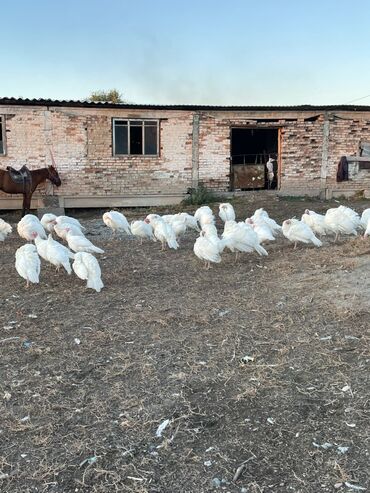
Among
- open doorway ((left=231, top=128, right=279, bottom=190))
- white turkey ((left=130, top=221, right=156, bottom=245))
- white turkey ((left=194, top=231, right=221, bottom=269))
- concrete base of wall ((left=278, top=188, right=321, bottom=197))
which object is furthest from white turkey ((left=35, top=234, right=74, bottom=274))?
concrete base of wall ((left=278, top=188, right=321, bottom=197))

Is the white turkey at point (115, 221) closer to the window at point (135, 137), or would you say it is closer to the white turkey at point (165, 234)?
the white turkey at point (165, 234)

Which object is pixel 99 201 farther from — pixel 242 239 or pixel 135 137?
pixel 242 239

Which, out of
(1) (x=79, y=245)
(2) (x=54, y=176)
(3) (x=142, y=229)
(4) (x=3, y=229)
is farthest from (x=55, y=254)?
(2) (x=54, y=176)

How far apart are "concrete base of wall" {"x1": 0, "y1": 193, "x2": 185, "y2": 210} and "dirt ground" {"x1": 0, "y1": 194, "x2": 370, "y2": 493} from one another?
8.17m

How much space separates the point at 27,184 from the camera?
46.4 feet

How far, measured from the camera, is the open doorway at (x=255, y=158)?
17734 millimetres

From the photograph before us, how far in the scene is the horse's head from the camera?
14766mm

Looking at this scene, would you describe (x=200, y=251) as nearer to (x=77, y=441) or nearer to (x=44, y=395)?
(x=44, y=395)

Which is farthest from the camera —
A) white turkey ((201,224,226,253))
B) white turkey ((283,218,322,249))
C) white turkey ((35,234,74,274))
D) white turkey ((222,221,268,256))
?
white turkey ((283,218,322,249))

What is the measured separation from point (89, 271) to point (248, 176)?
11998 mm

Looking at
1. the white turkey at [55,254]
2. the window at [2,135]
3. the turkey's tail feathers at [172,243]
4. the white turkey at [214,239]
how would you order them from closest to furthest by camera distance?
the white turkey at [55,254] < the white turkey at [214,239] < the turkey's tail feathers at [172,243] < the window at [2,135]

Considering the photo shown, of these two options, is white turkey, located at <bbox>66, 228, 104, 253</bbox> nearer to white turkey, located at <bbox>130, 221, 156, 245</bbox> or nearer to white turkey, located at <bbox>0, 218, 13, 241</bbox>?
white turkey, located at <bbox>130, 221, 156, 245</bbox>

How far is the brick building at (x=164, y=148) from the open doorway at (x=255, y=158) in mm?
56

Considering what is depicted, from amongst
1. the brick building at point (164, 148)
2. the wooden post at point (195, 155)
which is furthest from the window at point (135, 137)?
the wooden post at point (195, 155)
